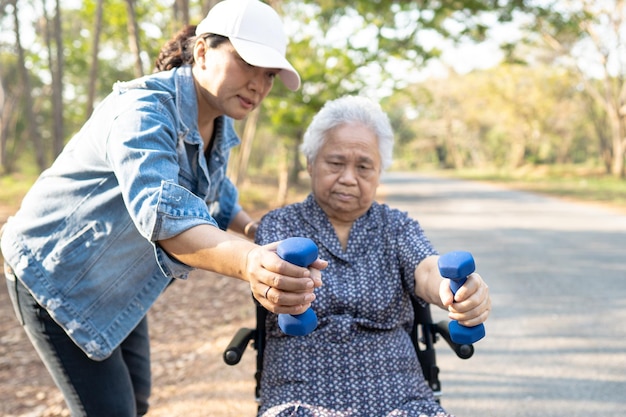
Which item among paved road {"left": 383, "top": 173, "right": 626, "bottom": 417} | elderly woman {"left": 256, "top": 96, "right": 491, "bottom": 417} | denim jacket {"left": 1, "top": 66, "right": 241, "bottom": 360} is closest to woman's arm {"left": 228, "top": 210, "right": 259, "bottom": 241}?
elderly woman {"left": 256, "top": 96, "right": 491, "bottom": 417}

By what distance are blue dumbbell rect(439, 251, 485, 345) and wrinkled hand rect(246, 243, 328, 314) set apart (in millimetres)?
370

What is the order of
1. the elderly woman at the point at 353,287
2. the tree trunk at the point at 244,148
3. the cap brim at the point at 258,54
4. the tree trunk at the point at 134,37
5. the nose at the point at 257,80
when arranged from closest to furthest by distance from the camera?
the cap brim at the point at 258,54
the nose at the point at 257,80
the elderly woman at the point at 353,287
the tree trunk at the point at 134,37
the tree trunk at the point at 244,148

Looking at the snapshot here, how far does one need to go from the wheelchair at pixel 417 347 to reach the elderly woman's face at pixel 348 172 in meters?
0.46

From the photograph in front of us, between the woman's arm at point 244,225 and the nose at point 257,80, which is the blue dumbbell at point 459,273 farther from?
the woman's arm at point 244,225

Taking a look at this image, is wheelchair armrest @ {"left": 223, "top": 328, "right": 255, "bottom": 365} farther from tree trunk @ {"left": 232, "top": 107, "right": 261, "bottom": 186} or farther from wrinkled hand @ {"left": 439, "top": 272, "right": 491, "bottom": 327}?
tree trunk @ {"left": 232, "top": 107, "right": 261, "bottom": 186}

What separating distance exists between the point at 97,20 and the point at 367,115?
6976 mm

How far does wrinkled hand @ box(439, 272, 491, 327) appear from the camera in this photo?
138 centimetres

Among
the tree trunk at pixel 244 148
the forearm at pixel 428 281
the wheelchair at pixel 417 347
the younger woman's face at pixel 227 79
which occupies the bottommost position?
the tree trunk at pixel 244 148

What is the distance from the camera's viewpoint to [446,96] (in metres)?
40.2

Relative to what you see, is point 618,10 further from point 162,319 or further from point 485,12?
point 162,319

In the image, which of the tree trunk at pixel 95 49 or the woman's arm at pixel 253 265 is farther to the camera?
the tree trunk at pixel 95 49

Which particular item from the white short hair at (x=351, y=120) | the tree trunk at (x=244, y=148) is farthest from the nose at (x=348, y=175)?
the tree trunk at (x=244, y=148)

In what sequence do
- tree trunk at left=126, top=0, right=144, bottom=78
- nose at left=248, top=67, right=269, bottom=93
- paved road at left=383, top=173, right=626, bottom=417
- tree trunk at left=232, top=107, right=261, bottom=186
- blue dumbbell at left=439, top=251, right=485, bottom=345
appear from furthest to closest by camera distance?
tree trunk at left=232, top=107, right=261, bottom=186 → tree trunk at left=126, top=0, right=144, bottom=78 → paved road at left=383, top=173, right=626, bottom=417 → nose at left=248, top=67, right=269, bottom=93 → blue dumbbell at left=439, top=251, right=485, bottom=345

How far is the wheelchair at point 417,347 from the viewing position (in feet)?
6.95
